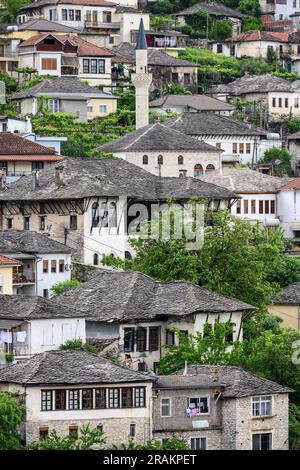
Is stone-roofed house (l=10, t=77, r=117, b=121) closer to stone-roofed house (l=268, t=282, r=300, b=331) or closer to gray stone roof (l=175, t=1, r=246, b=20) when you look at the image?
gray stone roof (l=175, t=1, r=246, b=20)

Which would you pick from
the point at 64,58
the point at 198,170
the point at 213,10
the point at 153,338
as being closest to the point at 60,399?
the point at 153,338

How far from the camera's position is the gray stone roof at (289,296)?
99812 mm

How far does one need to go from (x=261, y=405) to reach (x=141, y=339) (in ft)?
32.7

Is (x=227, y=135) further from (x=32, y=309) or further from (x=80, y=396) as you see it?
(x=80, y=396)

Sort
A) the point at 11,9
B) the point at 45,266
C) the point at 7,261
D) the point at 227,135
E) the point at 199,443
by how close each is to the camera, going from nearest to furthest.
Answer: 1. the point at 199,443
2. the point at 7,261
3. the point at 45,266
4. the point at 227,135
5. the point at 11,9

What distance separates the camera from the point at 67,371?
77.1 m

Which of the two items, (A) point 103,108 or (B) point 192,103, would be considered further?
Result: (B) point 192,103

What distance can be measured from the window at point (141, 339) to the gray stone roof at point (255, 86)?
2104 inches

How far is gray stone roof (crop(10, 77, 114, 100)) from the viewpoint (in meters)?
129

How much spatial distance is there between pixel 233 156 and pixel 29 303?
144 feet

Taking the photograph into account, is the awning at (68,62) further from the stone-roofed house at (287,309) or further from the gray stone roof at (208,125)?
the stone-roofed house at (287,309)

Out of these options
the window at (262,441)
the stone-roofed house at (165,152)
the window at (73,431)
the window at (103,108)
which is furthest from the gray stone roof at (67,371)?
the window at (103,108)

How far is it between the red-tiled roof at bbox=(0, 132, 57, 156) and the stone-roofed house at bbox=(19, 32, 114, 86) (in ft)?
70.5
